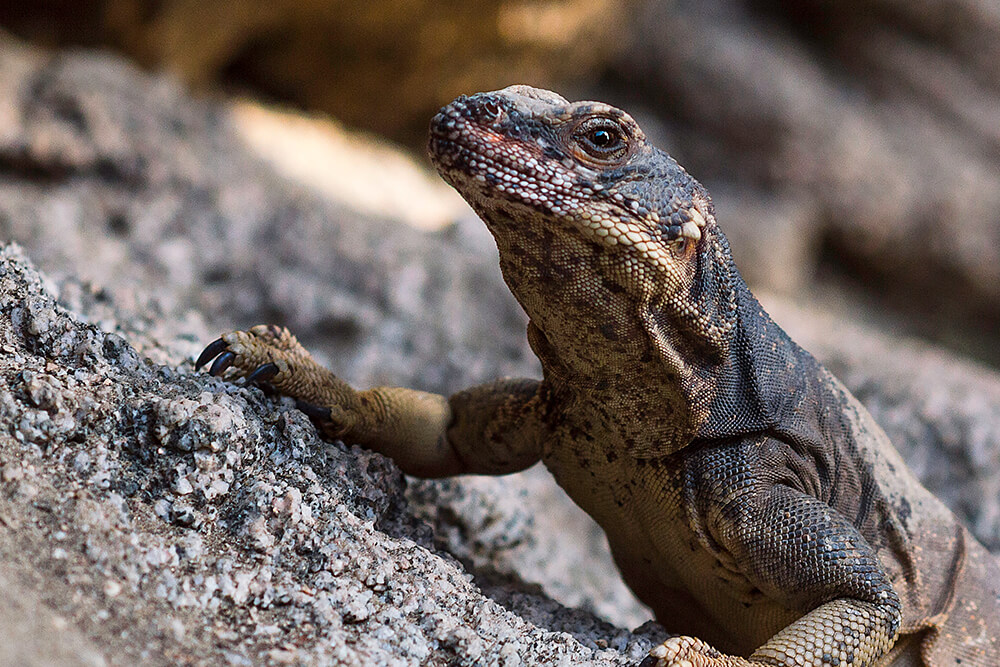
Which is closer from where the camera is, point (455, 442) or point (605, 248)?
point (605, 248)

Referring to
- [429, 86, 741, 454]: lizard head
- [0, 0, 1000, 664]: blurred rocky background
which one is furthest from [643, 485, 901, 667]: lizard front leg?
[0, 0, 1000, 664]: blurred rocky background

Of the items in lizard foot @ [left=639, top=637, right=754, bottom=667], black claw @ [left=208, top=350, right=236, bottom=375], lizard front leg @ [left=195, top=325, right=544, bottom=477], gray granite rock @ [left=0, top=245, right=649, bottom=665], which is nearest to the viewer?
gray granite rock @ [left=0, top=245, right=649, bottom=665]

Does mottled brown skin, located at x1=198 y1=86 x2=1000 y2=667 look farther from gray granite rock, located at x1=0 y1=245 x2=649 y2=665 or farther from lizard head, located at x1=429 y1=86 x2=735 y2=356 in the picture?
gray granite rock, located at x1=0 y1=245 x2=649 y2=665

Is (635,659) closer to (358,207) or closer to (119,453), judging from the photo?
(119,453)

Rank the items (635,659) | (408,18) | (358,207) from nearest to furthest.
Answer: (635,659) → (358,207) → (408,18)

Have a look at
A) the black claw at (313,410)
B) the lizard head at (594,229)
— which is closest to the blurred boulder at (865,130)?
the lizard head at (594,229)

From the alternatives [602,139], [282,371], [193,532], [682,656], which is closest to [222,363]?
[282,371]

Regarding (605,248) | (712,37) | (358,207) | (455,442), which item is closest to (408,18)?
(358,207)

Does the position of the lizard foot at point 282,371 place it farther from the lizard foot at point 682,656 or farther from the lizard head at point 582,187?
the lizard foot at point 682,656
